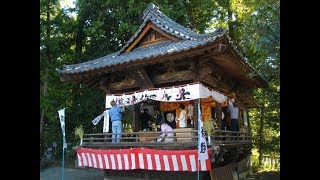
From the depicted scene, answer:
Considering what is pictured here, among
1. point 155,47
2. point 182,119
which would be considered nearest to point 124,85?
point 155,47

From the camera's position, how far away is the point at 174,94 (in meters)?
11.6

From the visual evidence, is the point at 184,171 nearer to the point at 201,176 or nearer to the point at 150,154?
the point at 201,176

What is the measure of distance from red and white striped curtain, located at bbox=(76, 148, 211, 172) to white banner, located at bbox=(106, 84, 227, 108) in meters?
1.90

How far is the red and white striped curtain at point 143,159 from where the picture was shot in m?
10.5

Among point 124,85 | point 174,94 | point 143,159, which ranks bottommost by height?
point 143,159

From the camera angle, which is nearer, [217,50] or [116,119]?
[217,50]

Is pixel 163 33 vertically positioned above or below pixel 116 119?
above

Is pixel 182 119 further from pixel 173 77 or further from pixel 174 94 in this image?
pixel 173 77

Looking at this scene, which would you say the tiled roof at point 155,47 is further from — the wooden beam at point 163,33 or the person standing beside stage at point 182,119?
the person standing beside stage at point 182,119

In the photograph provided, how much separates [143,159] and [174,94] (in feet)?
8.64

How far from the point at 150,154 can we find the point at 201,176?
1.96 m

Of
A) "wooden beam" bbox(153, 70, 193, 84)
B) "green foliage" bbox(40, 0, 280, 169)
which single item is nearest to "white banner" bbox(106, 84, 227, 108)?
"wooden beam" bbox(153, 70, 193, 84)

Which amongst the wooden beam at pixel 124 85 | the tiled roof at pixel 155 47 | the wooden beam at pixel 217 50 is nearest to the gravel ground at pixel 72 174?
the wooden beam at pixel 124 85

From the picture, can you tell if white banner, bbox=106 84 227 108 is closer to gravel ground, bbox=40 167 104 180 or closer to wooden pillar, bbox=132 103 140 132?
wooden pillar, bbox=132 103 140 132
